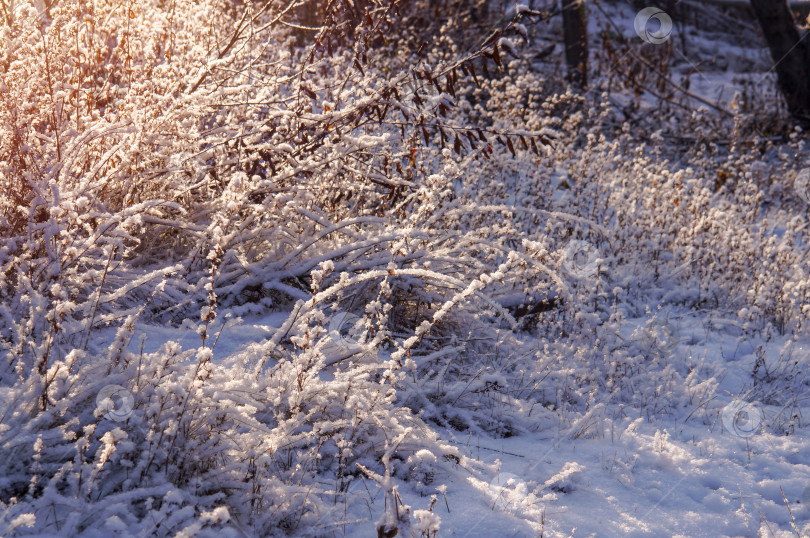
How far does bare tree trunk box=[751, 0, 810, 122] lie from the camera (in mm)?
8680

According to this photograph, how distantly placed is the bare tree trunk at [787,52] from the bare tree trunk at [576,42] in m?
2.31

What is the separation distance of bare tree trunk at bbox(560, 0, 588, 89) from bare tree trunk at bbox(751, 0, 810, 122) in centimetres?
231

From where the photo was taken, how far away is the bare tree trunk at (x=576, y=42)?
10.0 metres

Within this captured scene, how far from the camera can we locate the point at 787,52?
8789 millimetres

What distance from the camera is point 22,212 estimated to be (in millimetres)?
2738

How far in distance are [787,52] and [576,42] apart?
2.90 meters

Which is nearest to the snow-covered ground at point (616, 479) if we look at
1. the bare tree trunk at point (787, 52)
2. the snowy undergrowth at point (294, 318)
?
the snowy undergrowth at point (294, 318)

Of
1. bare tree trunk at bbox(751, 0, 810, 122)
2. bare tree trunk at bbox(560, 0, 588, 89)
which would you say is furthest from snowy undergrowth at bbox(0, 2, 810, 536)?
bare tree trunk at bbox(560, 0, 588, 89)

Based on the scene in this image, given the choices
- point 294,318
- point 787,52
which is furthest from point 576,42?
point 294,318

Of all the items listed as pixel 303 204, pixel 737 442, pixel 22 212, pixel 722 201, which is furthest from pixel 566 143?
pixel 22 212

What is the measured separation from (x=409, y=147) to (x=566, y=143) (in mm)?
4438

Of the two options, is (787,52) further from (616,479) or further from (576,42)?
(616,479)

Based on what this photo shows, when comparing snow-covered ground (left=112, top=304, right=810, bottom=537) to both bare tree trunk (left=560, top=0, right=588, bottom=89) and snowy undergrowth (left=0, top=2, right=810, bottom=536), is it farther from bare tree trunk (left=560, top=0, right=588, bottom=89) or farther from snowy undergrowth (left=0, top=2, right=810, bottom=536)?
bare tree trunk (left=560, top=0, right=588, bottom=89)

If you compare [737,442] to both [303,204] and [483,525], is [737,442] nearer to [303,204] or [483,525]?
[483,525]
